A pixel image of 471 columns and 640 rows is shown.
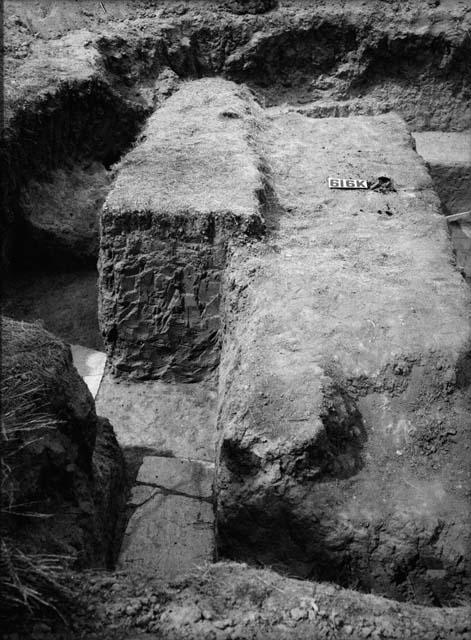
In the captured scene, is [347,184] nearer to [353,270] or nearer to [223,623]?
[353,270]

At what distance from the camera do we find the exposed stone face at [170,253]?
3988 mm

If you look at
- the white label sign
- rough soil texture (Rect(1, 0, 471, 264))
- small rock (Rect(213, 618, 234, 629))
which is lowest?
small rock (Rect(213, 618, 234, 629))

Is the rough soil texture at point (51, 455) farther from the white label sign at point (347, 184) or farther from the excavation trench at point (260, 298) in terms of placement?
the white label sign at point (347, 184)

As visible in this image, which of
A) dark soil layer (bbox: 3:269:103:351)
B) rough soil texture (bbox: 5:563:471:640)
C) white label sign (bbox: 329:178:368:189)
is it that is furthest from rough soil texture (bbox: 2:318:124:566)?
white label sign (bbox: 329:178:368:189)

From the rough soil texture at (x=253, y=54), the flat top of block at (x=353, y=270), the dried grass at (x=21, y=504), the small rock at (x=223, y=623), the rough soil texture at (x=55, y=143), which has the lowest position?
the small rock at (x=223, y=623)

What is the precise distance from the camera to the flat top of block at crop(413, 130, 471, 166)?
6.36 meters

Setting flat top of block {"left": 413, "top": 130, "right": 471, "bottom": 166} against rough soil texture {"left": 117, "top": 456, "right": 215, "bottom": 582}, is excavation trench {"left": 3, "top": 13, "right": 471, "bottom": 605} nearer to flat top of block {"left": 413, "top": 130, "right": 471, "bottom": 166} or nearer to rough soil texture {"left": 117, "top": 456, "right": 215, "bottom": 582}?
rough soil texture {"left": 117, "top": 456, "right": 215, "bottom": 582}

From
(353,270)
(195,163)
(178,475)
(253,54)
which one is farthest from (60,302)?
(253,54)

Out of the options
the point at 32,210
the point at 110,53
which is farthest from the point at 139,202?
the point at 110,53

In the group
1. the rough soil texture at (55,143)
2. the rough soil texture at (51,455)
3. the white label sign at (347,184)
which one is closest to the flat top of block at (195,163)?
the white label sign at (347,184)

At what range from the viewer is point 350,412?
110 inches

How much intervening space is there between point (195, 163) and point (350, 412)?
2.43 metres

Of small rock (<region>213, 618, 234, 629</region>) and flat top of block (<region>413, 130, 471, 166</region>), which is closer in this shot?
small rock (<region>213, 618, 234, 629</region>)

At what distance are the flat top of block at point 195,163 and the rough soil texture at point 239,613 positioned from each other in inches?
92.9
